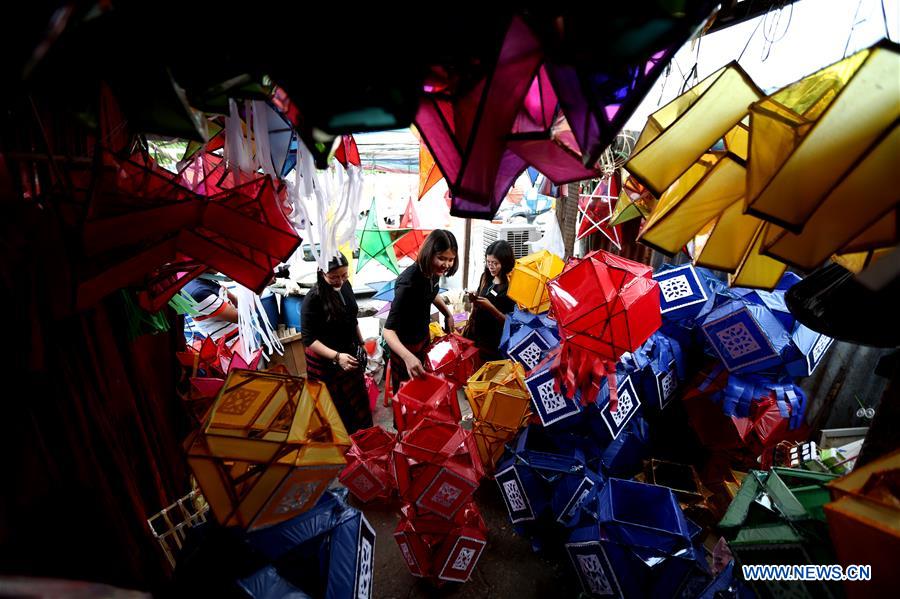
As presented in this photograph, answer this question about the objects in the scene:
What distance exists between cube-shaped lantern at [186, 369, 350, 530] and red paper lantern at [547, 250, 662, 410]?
1185 mm

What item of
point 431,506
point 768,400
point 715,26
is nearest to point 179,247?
point 431,506

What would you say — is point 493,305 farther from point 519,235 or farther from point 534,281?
point 519,235

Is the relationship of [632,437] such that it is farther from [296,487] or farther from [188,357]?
[188,357]

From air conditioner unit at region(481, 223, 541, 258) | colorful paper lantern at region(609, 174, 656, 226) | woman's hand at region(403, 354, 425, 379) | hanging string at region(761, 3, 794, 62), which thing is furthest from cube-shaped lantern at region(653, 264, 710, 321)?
air conditioner unit at region(481, 223, 541, 258)

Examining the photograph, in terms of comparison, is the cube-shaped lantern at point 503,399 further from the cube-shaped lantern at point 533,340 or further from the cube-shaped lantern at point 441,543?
the cube-shaped lantern at point 441,543

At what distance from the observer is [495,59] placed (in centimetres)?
65

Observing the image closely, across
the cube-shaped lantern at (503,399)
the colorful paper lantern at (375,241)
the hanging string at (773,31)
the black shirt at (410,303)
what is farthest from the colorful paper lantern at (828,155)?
the colorful paper lantern at (375,241)

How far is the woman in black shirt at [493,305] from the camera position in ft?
11.8

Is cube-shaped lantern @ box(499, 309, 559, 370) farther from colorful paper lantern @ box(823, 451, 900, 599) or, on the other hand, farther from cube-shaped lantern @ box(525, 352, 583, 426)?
colorful paper lantern @ box(823, 451, 900, 599)

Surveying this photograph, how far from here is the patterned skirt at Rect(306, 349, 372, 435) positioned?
108 inches

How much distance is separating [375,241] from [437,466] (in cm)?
383

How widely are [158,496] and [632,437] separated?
104 inches

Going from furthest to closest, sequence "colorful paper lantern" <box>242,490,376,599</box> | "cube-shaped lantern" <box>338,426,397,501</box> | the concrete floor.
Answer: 1. "cube-shaped lantern" <box>338,426,397,501</box>
2. the concrete floor
3. "colorful paper lantern" <box>242,490,376,599</box>

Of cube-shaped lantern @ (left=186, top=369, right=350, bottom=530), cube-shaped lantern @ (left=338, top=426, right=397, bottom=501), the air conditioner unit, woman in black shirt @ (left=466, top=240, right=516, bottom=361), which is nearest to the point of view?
cube-shaped lantern @ (left=186, top=369, right=350, bottom=530)
